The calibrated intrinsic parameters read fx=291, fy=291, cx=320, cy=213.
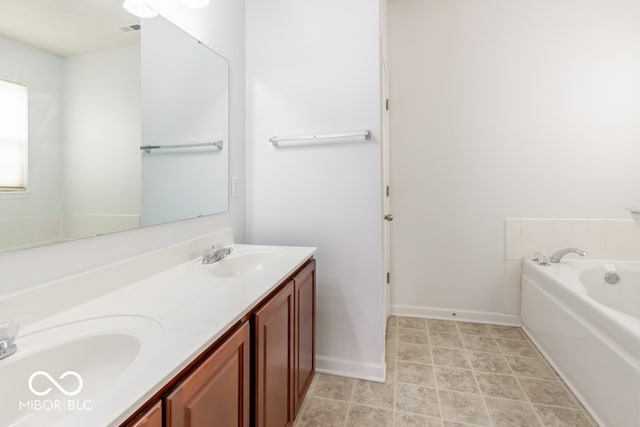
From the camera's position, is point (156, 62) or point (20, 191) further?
point (156, 62)

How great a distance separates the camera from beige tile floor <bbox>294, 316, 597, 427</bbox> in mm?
1463

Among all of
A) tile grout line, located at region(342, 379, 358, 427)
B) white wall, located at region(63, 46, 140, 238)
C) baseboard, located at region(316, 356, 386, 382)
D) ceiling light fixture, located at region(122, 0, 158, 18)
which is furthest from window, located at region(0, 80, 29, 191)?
baseboard, located at region(316, 356, 386, 382)

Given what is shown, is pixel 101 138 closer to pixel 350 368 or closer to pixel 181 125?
pixel 181 125

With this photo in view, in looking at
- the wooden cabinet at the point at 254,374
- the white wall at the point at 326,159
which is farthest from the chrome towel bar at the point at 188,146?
the wooden cabinet at the point at 254,374

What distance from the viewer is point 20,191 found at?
796 millimetres

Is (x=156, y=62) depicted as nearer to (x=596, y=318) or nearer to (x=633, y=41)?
(x=596, y=318)

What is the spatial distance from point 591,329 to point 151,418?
201cm

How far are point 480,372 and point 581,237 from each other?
4.78ft

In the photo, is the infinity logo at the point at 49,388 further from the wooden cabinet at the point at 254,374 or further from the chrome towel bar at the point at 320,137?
the chrome towel bar at the point at 320,137

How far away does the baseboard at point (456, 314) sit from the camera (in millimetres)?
2492

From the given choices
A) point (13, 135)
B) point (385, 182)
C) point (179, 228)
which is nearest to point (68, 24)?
point (13, 135)

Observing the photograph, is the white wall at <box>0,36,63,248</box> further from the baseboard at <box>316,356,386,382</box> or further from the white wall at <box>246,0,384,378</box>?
the baseboard at <box>316,356,386,382</box>

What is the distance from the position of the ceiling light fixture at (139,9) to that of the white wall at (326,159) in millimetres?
784

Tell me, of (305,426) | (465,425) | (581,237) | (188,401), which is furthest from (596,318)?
(188,401)
